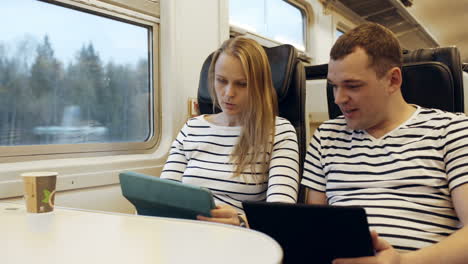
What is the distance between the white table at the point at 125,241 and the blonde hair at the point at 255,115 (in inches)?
20.0

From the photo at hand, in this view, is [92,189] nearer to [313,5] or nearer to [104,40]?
[104,40]

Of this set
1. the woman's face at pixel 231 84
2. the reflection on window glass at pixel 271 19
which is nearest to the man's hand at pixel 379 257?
the woman's face at pixel 231 84

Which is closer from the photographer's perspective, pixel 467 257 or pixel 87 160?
pixel 467 257

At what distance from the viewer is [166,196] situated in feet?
3.18

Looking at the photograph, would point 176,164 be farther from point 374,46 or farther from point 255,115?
point 374,46

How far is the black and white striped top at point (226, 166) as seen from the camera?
129 cm

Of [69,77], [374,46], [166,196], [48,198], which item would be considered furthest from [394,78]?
[69,77]

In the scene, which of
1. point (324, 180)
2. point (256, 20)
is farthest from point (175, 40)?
point (256, 20)

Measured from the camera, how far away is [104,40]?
184 cm

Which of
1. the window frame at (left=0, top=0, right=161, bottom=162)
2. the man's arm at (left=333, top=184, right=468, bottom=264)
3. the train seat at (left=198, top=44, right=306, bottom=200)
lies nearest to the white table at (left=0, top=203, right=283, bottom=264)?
the man's arm at (left=333, top=184, right=468, bottom=264)

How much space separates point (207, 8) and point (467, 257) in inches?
70.8

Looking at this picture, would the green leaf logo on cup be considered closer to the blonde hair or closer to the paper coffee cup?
the paper coffee cup

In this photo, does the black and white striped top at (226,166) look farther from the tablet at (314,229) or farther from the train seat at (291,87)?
the tablet at (314,229)

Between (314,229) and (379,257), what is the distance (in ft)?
0.58
